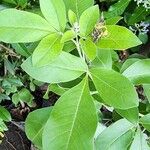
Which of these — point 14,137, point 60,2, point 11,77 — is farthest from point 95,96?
Answer: point 14,137

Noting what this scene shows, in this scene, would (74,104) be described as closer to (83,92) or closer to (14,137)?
(83,92)

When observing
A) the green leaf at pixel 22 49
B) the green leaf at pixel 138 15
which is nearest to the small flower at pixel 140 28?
the green leaf at pixel 138 15

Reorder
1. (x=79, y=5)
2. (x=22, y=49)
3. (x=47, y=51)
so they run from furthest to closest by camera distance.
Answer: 1. (x=22, y=49)
2. (x=79, y=5)
3. (x=47, y=51)

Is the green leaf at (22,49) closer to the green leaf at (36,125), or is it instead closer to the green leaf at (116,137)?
the green leaf at (36,125)

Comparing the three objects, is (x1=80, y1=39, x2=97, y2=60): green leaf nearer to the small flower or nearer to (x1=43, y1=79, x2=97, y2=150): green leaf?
(x1=43, y1=79, x2=97, y2=150): green leaf

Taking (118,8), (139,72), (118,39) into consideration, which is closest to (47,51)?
(118,39)

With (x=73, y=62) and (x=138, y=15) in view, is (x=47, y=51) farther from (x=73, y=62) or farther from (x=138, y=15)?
(x=138, y=15)
